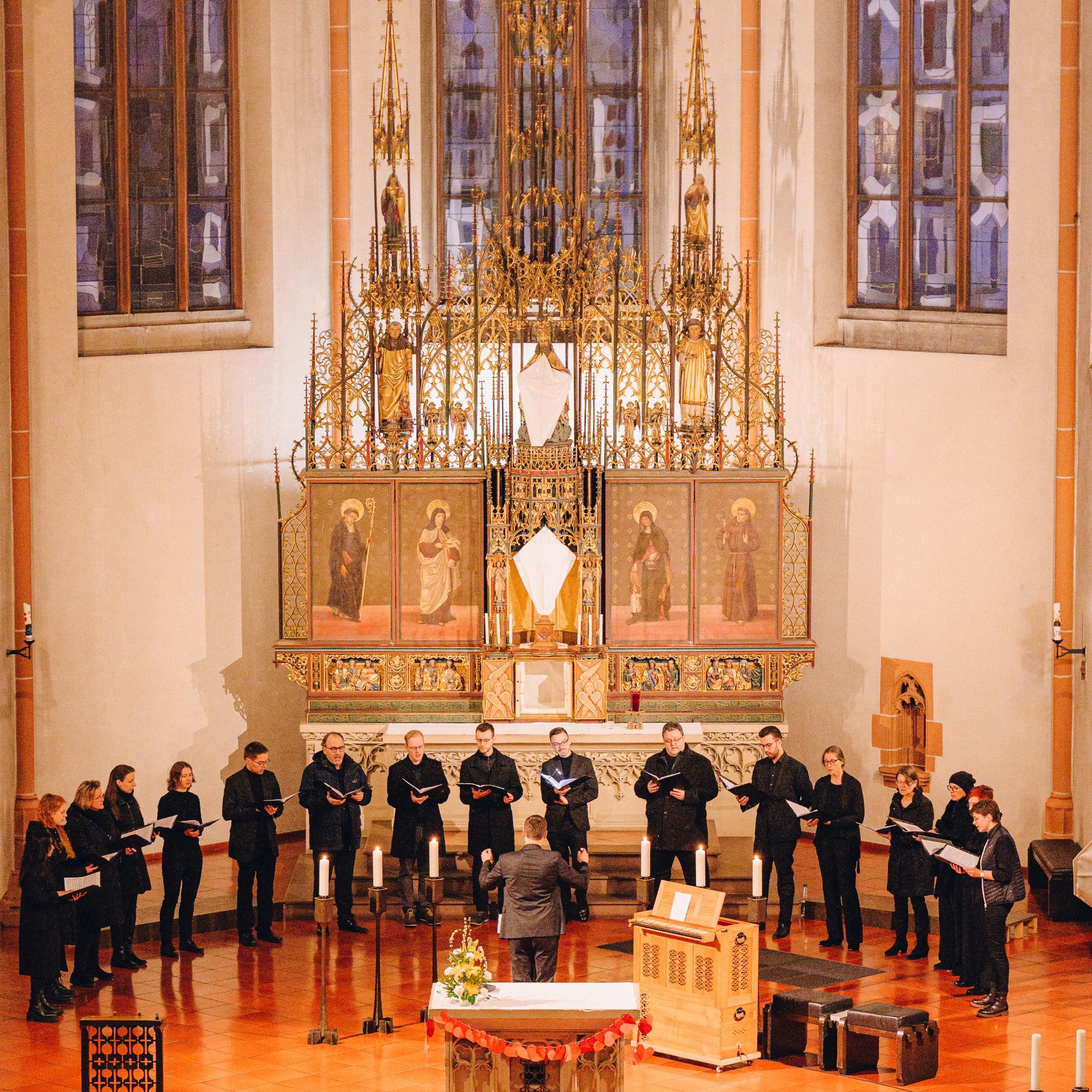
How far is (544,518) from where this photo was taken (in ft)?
51.5

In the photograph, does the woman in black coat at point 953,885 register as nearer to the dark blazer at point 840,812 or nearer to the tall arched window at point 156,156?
the dark blazer at point 840,812

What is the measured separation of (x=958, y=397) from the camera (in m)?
16.3

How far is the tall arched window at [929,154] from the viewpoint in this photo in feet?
55.1

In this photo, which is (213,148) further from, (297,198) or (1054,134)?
(1054,134)

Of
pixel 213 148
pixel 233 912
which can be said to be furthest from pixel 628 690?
pixel 213 148

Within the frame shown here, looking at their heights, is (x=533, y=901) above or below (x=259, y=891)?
above

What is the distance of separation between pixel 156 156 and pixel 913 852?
381 inches

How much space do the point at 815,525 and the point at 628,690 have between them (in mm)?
2764

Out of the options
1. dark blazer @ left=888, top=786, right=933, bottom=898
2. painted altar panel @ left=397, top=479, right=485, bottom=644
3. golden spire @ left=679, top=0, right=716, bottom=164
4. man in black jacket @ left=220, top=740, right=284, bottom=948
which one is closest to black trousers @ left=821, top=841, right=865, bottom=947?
dark blazer @ left=888, top=786, right=933, bottom=898

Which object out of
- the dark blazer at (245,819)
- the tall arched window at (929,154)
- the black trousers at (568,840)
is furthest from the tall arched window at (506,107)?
the black trousers at (568,840)

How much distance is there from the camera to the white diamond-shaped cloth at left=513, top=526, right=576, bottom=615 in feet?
51.3

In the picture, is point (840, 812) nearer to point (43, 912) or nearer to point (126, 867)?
point (126, 867)

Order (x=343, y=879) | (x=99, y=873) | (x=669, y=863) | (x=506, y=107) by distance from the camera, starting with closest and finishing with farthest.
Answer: (x=99, y=873), (x=343, y=879), (x=669, y=863), (x=506, y=107)

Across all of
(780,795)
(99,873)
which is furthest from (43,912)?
(780,795)
